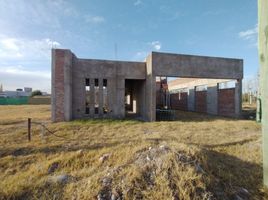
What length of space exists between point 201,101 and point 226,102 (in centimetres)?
353

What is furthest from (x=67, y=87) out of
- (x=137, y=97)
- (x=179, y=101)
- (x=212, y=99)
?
(x=179, y=101)

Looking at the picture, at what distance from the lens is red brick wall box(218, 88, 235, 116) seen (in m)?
14.1

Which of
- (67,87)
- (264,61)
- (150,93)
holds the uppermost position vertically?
(67,87)

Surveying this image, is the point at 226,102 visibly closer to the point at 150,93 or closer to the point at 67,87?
the point at 150,93

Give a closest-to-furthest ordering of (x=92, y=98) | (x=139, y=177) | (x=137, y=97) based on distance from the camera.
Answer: (x=139, y=177), (x=92, y=98), (x=137, y=97)

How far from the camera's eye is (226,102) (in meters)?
14.8

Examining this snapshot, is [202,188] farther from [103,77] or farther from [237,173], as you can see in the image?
[103,77]

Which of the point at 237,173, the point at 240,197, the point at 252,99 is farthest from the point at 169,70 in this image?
the point at 252,99

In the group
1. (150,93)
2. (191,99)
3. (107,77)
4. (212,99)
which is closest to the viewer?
(150,93)

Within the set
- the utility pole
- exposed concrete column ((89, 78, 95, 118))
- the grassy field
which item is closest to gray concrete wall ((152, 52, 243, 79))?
exposed concrete column ((89, 78, 95, 118))

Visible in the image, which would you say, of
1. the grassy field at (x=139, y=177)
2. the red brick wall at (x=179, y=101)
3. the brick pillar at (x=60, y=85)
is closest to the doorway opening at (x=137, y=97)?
the brick pillar at (x=60, y=85)

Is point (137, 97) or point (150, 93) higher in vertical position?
point (150, 93)

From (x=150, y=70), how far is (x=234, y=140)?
673 cm

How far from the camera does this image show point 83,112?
1210 cm
